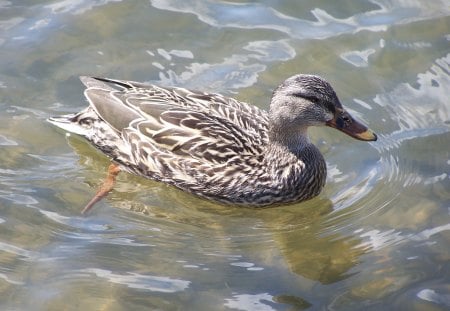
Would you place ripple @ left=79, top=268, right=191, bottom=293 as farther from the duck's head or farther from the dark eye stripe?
the dark eye stripe

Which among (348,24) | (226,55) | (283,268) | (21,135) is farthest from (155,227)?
(348,24)

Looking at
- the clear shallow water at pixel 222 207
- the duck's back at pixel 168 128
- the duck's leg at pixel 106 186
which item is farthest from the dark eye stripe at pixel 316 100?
the duck's leg at pixel 106 186

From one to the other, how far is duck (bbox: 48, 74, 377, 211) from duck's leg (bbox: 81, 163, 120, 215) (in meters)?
0.01

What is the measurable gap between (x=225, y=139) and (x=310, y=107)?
0.92 m

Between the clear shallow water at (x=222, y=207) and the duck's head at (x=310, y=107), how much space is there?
755mm

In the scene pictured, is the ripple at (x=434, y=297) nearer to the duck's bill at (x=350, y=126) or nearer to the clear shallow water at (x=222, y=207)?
the clear shallow water at (x=222, y=207)

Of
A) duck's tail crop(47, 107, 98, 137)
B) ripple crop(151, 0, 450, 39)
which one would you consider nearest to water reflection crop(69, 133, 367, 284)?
duck's tail crop(47, 107, 98, 137)

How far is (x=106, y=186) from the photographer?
29.8ft

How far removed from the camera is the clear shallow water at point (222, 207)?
7.65 m

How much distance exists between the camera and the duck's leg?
28.5 ft

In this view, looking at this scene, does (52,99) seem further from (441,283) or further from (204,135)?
(441,283)

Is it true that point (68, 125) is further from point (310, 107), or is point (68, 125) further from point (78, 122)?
point (310, 107)

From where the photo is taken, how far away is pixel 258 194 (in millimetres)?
8805

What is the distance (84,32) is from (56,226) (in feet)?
10.8
